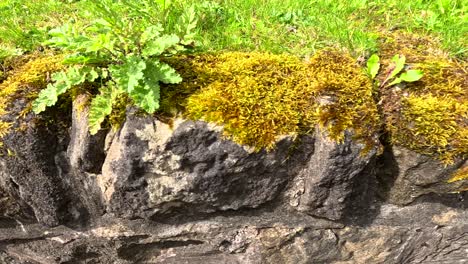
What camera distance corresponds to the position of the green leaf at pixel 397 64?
8.72 ft

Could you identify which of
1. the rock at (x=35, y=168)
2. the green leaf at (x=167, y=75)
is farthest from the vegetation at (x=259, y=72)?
the rock at (x=35, y=168)

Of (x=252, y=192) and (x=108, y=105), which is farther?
(x=252, y=192)

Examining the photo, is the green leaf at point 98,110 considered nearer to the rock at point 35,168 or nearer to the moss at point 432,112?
the rock at point 35,168

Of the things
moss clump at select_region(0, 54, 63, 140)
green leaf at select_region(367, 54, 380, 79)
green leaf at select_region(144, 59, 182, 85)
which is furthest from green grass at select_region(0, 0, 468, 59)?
green leaf at select_region(144, 59, 182, 85)

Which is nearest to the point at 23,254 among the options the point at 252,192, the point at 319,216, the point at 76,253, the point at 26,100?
the point at 76,253

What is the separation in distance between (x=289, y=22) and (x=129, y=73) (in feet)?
4.75

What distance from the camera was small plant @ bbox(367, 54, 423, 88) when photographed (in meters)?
2.63

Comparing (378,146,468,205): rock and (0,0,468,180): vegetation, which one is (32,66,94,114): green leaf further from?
(378,146,468,205): rock

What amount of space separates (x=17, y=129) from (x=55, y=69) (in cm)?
46

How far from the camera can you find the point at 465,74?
280cm

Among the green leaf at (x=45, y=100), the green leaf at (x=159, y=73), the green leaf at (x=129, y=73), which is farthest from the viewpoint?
the green leaf at (x=45, y=100)

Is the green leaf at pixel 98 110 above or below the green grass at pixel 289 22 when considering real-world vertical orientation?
below

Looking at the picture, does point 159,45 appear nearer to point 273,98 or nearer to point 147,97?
point 147,97

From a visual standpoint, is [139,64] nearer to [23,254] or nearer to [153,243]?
[153,243]
